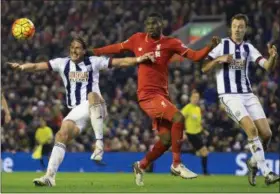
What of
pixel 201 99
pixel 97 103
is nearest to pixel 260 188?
pixel 97 103

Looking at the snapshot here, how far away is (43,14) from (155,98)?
19.0m

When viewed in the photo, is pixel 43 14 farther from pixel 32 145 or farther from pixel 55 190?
pixel 55 190

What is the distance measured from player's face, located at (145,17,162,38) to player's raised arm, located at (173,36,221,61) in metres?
0.35

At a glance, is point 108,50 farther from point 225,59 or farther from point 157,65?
point 225,59

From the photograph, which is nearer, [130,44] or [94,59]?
[130,44]

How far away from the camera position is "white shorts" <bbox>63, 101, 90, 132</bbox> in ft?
46.6

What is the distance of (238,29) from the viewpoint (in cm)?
1462

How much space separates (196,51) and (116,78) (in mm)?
14575

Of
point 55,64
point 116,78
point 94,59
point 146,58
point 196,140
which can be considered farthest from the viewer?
point 116,78

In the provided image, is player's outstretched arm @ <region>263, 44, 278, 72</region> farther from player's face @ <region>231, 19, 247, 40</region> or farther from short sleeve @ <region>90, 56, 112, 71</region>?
short sleeve @ <region>90, 56, 112, 71</region>

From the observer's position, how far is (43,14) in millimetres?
32562

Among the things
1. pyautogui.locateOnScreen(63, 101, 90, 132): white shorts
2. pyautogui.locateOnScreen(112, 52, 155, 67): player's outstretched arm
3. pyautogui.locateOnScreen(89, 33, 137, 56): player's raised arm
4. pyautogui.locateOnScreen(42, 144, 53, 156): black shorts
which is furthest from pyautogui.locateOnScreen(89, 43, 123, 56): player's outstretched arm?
pyautogui.locateOnScreen(42, 144, 53, 156): black shorts

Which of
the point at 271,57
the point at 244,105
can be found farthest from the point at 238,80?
the point at 271,57

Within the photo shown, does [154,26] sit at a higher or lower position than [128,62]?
higher
